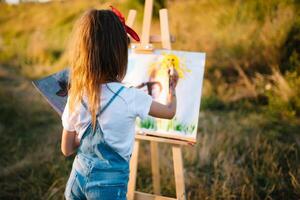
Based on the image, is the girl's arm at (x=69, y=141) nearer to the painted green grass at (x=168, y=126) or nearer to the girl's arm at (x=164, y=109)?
the girl's arm at (x=164, y=109)

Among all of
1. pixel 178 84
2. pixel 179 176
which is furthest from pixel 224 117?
pixel 179 176

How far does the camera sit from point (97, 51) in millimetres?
1480

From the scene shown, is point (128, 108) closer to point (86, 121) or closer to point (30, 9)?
point (86, 121)

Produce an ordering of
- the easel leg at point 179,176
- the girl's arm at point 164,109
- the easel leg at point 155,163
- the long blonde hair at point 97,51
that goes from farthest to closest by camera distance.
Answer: the easel leg at point 155,163 < the easel leg at point 179,176 < the girl's arm at point 164,109 < the long blonde hair at point 97,51

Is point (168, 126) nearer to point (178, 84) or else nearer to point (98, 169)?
point (178, 84)

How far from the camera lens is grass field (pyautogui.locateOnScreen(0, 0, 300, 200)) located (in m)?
3.05

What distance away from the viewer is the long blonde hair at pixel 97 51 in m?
1.48

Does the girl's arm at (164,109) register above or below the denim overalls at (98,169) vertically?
above

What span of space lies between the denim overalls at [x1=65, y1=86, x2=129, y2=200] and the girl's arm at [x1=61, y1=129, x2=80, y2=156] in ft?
0.23

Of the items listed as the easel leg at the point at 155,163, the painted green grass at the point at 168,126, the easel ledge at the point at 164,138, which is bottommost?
the easel leg at the point at 155,163

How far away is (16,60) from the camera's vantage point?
782 centimetres

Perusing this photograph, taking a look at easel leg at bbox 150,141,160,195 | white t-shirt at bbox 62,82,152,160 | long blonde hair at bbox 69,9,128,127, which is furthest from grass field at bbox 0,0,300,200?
long blonde hair at bbox 69,9,128,127

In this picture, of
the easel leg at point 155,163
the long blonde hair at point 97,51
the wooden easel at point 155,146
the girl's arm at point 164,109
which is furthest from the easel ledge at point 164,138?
the long blonde hair at point 97,51

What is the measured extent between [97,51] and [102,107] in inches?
9.0
